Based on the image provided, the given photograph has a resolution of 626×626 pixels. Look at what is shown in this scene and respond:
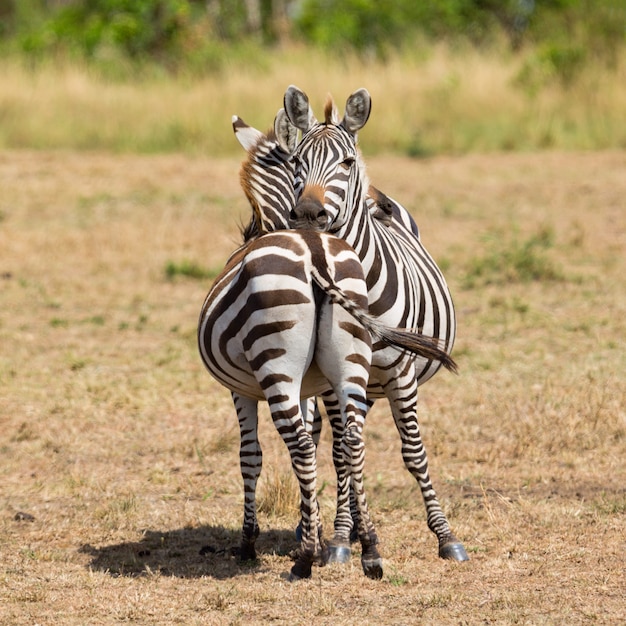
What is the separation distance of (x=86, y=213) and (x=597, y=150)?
723cm

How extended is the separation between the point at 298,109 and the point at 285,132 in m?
0.64

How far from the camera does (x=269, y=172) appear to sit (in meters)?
5.40

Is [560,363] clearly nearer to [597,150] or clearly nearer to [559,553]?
[559,553]

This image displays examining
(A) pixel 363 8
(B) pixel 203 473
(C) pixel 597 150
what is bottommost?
(B) pixel 203 473

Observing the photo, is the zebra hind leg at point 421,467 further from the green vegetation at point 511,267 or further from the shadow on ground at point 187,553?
the green vegetation at point 511,267

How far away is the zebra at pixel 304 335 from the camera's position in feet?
14.3

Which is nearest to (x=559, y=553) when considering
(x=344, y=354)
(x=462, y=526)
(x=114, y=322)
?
(x=462, y=526)

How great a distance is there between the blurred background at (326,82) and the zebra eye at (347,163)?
36.4 ft

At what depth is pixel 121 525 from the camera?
18.6 feet

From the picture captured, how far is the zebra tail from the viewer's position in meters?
4.34

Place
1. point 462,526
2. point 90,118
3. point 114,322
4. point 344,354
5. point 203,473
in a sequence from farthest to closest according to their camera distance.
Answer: point 90,118, point 114,322, point 203,473, point 462,526, point 344,354

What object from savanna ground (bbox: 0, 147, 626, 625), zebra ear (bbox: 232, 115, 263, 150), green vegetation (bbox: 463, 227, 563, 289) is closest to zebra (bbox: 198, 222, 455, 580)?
savanna ground (bbox: 0, 147, 626, 625)

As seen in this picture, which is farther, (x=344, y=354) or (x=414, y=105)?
(x=414, y=105)

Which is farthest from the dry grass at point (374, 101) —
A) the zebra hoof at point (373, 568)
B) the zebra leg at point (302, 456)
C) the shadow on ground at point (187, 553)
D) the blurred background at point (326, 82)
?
the zebra leg at point (302, 456)
